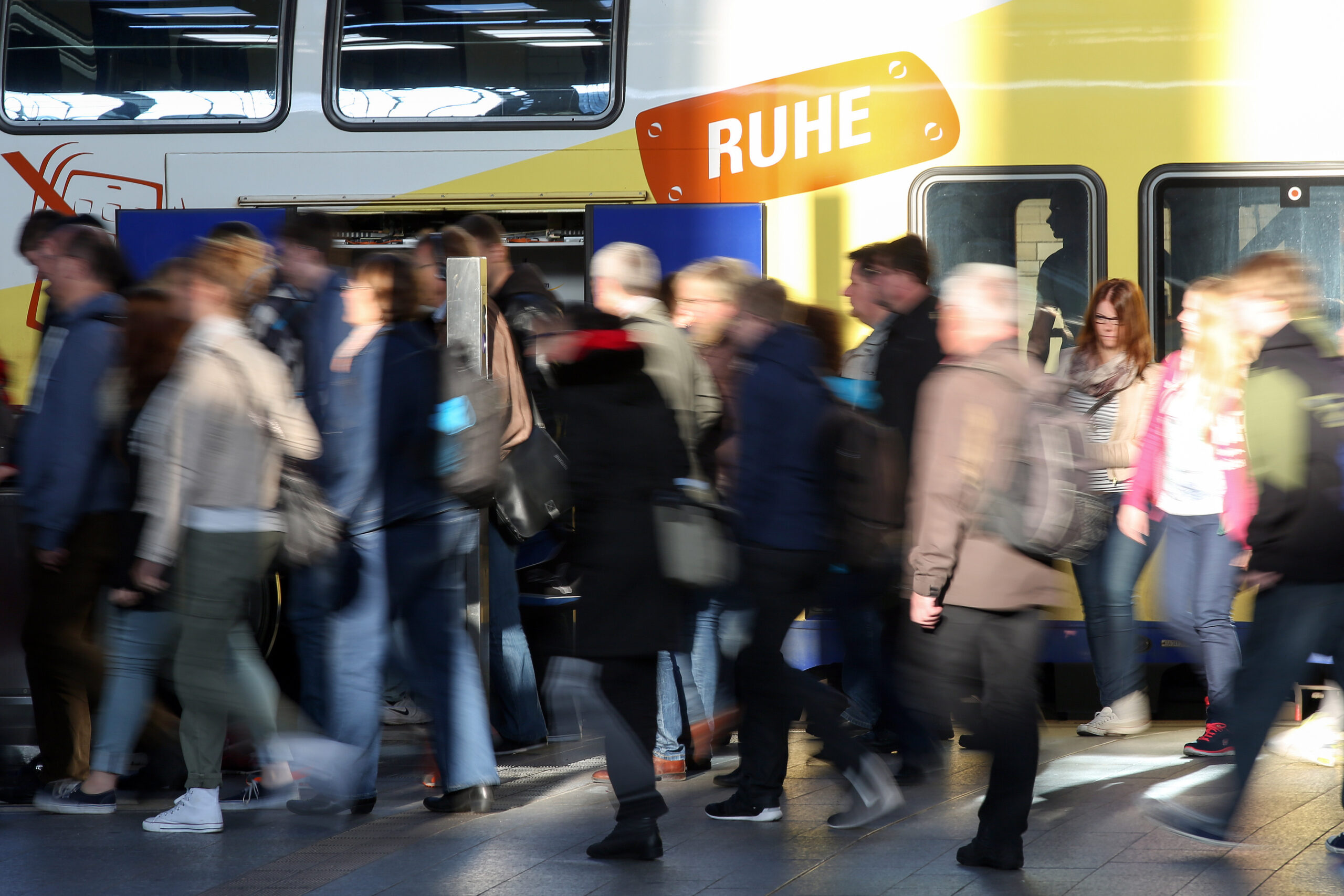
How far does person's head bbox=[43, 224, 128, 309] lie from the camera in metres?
5.56

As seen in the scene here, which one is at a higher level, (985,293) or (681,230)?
(681,230)

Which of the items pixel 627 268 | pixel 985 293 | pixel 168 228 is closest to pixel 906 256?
pixel 627 268

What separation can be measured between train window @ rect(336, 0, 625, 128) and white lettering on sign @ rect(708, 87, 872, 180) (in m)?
0.56

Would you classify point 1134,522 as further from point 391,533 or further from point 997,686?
point 391,533

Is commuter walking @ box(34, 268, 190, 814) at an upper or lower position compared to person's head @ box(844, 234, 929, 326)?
lower

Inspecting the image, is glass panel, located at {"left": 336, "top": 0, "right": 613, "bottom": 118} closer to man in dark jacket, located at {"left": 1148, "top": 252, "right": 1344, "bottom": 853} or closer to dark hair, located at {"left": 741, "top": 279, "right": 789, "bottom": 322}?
dark hair, located at {"left": 741, "top": 279, "right": 789, "bottom": 322}

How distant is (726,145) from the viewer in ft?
23.9

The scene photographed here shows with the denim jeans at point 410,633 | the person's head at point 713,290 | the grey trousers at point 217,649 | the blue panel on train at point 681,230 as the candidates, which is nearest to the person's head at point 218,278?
the grey trousers at point 217,649

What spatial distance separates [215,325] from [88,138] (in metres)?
3.02

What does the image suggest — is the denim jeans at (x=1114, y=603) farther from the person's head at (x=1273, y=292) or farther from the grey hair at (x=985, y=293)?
the grey hair at (x=985, y=293)

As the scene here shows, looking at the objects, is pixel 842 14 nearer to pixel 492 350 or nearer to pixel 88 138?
pixel 492 350

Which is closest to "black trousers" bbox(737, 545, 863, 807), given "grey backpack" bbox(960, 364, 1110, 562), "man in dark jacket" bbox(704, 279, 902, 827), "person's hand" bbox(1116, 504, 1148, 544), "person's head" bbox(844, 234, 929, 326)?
"man in dark jacket" bbox(704, 279, 902, 827)

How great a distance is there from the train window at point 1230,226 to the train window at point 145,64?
4349 mm

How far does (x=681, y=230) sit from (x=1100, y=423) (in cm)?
213
